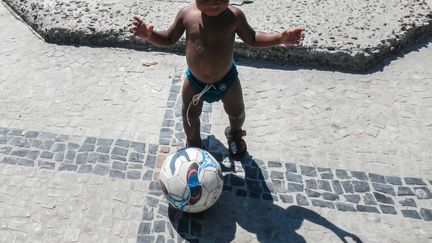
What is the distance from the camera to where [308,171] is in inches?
163

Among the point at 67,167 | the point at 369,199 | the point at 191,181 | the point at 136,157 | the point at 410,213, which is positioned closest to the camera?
the point at 191,181

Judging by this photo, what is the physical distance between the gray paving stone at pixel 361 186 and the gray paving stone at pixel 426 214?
477mm

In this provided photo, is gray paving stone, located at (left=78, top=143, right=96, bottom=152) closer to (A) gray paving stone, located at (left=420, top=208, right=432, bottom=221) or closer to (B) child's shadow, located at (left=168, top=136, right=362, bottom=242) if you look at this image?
(B) child's shadow, located at (left=168, top=136, right=362, bottom=242)

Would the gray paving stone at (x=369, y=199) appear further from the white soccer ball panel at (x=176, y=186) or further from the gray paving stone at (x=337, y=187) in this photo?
the white soccer ball panel at (x=176, y=186)

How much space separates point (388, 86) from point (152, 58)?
9.35ft

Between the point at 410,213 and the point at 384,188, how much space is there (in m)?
0.31

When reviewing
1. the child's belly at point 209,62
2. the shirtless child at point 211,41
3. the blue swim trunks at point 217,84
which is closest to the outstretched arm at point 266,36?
the shirtless child at point 211,41

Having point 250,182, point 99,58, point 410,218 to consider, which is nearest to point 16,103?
point 99,58

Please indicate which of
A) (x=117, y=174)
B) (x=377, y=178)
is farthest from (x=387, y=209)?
(x=117, y=174)

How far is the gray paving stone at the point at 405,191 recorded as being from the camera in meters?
3.96

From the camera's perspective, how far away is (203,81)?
368 cm

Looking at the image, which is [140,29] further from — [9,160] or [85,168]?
[9,160]

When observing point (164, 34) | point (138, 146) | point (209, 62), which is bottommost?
point (138, 146)

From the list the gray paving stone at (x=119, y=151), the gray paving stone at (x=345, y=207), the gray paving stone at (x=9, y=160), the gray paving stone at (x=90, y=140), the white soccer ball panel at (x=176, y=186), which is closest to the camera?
the white soccer ball panel at (x=176, y=186)
